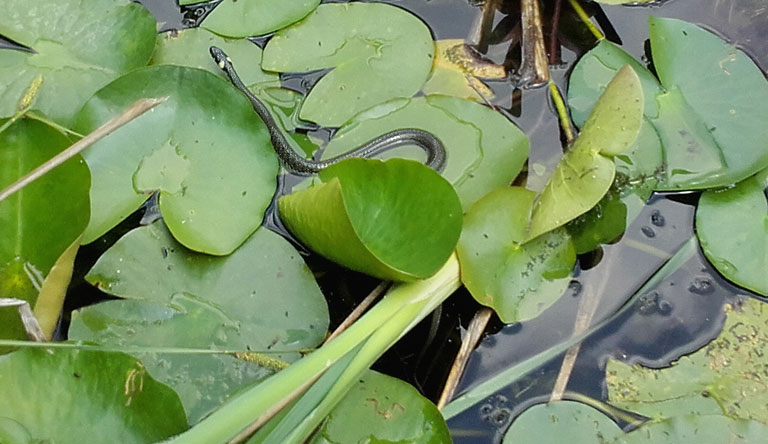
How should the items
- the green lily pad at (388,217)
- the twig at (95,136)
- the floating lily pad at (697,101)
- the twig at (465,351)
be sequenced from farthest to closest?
1. the floating lily pad at (697,101)
2. the twig at (465,351)
3. the green lily pad at (388,217)
4. the twig at (95,136)

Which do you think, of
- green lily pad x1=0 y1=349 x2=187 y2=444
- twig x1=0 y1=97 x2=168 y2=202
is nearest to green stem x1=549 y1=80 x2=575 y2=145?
twig x1=0 y1=97 x2=168 y2=202

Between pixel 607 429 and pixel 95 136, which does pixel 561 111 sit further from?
pixel 95 136

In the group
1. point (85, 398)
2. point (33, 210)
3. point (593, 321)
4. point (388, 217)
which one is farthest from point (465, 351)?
point (33, 210)

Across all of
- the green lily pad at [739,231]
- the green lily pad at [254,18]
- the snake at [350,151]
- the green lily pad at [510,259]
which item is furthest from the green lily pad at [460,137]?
the green lily pad at [739,231]

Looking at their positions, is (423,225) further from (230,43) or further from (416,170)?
(230,43)

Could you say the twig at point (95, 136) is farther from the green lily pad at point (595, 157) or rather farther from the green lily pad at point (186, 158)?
the green lily pad at point (595, 157)
